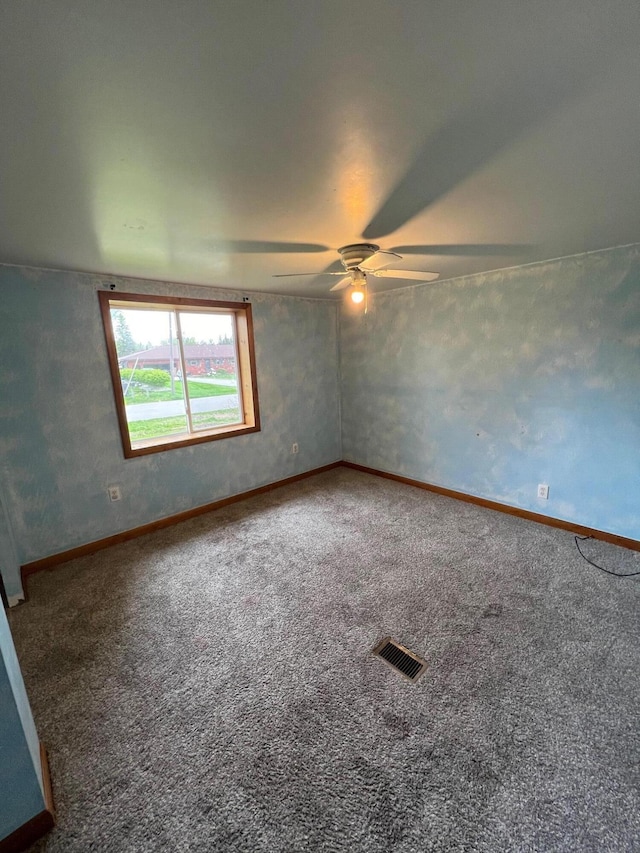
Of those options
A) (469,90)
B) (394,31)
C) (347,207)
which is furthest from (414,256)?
(394,31)

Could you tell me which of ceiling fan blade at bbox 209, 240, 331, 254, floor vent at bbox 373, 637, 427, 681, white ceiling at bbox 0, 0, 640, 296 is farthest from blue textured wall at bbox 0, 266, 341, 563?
floor vent at bbox 373, 637, 427, 681

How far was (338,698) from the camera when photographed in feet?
5.05

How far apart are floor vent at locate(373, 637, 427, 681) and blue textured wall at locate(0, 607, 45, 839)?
1.38m

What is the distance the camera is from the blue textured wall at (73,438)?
7.84ft

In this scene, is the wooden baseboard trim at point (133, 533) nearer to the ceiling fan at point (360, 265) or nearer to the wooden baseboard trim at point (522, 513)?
the wooden baseboard trim at point (522, 513)

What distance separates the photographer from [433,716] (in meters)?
1.45

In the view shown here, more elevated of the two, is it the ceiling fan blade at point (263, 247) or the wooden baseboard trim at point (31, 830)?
the ceiling fan blade at point (263, 247)

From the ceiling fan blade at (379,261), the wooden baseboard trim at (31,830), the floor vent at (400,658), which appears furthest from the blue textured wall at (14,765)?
the ceiling fan blade at (379,261)

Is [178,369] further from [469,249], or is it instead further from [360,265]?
[469,249]

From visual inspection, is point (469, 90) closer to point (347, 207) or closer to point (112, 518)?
point (347, 207)

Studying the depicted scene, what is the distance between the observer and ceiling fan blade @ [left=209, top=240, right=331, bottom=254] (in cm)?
200

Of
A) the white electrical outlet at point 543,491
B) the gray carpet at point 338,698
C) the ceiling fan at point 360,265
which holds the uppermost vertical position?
the ceiling fan at point 360,265

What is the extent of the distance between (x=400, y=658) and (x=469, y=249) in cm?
251

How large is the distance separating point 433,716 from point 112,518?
2716mm
